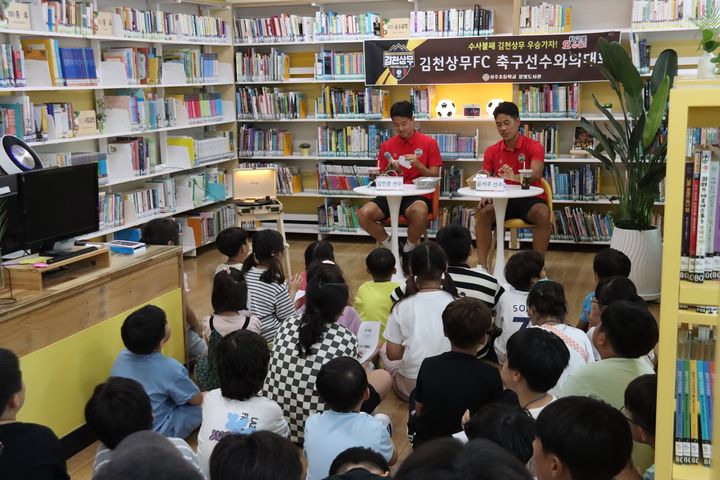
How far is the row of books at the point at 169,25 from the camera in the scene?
6188 millimetres

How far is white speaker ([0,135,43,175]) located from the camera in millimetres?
3559

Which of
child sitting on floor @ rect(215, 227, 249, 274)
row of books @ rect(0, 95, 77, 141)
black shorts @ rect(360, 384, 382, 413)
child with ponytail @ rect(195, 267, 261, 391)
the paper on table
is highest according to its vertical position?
row of books @ rect(0, 95, 77, 141)


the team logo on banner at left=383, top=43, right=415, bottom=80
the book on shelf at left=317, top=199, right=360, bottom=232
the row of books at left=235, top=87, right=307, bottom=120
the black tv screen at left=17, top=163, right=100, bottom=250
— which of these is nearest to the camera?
the black tv screen at left=17, top=163, right=100, bottom=250

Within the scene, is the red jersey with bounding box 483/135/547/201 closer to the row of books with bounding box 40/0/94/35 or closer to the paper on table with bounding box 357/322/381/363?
the paper on table with bounding box 357/322/381/363

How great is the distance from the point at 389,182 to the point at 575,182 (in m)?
2.07

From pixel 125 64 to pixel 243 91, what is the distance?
1.79 metres

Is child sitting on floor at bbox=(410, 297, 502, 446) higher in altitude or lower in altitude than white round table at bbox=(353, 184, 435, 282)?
lower

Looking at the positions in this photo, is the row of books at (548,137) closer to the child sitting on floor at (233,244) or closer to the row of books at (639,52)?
the row of books at (639,52)

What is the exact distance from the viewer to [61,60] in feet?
18.0

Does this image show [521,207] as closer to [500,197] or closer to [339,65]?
[500,197]

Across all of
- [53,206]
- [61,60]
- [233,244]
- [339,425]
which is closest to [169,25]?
[61,60]

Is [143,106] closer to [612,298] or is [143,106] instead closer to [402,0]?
[402,0]

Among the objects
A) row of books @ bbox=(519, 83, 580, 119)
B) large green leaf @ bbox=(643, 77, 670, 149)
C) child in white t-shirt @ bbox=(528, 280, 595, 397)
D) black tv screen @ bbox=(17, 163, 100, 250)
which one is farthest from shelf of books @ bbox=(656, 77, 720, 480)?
row of books @ bbox=(519, 83, 580, 119)

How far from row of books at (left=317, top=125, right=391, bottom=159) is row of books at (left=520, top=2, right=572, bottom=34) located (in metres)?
1.56
